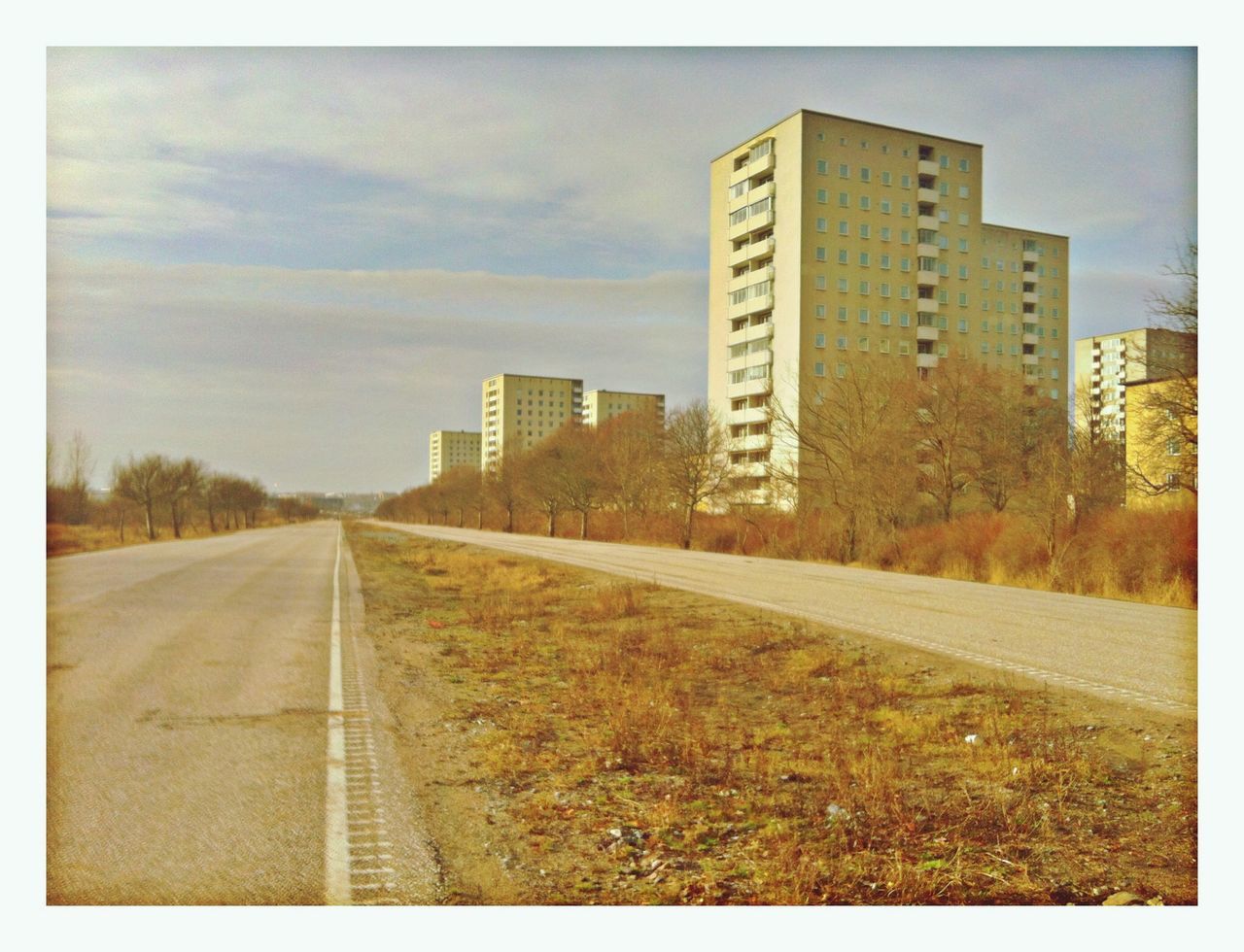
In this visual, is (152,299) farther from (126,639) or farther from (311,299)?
(126,639)

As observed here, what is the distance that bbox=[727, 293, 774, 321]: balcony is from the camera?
62750 mm

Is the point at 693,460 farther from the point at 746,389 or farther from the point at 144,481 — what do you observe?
the point at 144,481

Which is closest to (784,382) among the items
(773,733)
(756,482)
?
(756,482)

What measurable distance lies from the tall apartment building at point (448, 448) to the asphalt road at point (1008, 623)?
22.0 feet

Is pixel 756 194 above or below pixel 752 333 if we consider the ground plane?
above

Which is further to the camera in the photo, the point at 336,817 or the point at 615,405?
the point at 615,405

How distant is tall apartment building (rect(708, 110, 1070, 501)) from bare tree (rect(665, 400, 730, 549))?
145 centimetres

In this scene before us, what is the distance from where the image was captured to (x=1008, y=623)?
587 inches

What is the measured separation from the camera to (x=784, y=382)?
47594 millimetres

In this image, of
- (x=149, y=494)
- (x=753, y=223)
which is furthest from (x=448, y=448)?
(x=753, y=223)

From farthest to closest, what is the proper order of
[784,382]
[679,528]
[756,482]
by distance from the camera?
1. [679,528]
2. [784,382]
3. [756,482]

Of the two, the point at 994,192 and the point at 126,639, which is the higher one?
the point at 994,192

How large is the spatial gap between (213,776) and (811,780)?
4.45 meters

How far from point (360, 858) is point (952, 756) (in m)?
4.94
